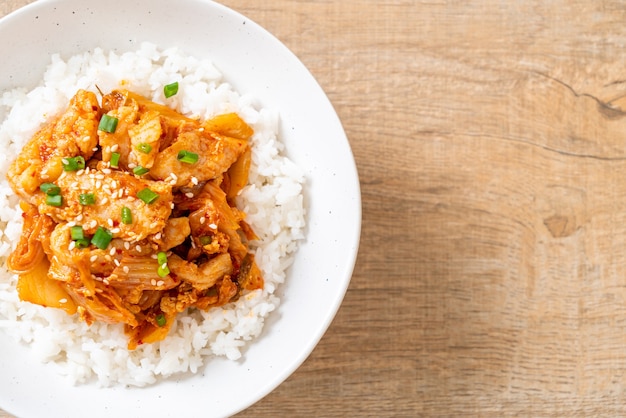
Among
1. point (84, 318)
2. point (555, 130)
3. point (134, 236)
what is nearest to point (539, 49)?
point (555, 130)

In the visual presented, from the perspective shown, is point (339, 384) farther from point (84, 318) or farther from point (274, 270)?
point (84, 318)

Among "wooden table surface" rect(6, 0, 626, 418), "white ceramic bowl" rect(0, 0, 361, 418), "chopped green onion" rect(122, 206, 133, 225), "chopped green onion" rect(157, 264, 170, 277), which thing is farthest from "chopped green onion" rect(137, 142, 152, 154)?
"wooden table surface" rect(6, 0, 626, 418)

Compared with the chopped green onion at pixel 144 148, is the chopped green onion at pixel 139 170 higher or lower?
lower

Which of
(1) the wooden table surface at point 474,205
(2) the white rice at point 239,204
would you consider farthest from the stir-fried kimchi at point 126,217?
(1) the wooden table surface at point 474,205

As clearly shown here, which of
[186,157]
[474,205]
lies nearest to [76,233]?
[186,157]

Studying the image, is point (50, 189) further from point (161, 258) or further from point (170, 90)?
point (170, 90)

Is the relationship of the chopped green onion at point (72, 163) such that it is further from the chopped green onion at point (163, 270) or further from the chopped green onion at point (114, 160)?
the chopped green onion at point (163, 270)
